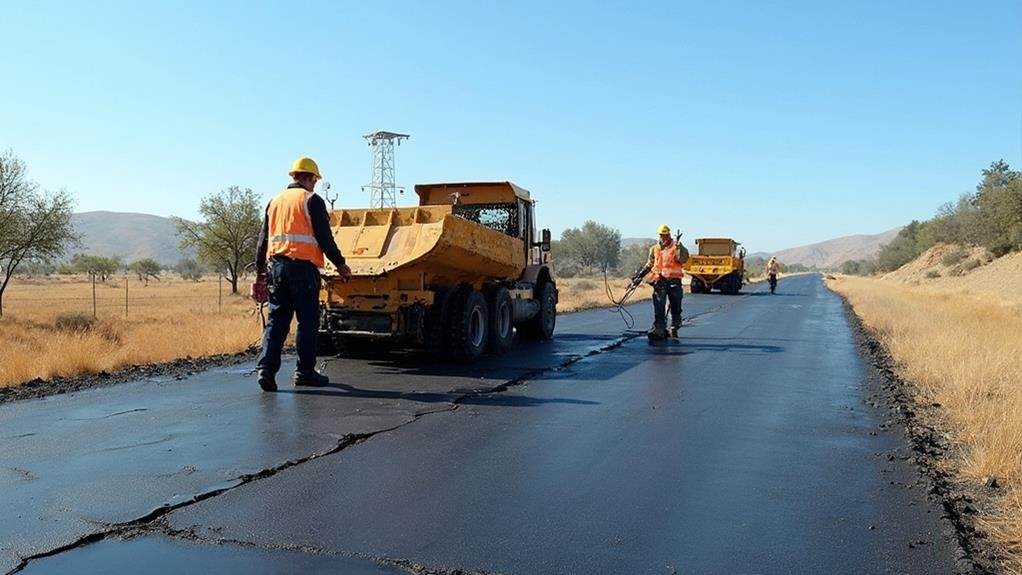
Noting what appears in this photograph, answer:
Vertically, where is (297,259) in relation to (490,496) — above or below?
above

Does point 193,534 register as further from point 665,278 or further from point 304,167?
point 665,278

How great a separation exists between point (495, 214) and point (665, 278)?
3.23 m

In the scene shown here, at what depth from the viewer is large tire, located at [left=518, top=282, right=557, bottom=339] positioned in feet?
46.1

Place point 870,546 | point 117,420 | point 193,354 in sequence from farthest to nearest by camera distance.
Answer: point 193,354 < point 117,420 < point 870,546

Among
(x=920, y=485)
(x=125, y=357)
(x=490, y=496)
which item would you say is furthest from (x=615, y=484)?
(x=125, y=357)

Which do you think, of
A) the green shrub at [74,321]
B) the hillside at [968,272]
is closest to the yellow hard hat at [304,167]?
the green shrub at [74,321]

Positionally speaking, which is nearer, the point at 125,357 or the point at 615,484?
the point at 615,484

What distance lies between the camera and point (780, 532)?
4027 mm

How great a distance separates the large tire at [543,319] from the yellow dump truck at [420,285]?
1.88m

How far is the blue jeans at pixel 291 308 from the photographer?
799cm

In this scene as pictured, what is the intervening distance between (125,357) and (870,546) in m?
9.53

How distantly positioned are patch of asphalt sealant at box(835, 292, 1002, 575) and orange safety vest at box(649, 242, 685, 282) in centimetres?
404

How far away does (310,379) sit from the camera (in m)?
8.20

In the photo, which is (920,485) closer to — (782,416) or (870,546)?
(870,546)
